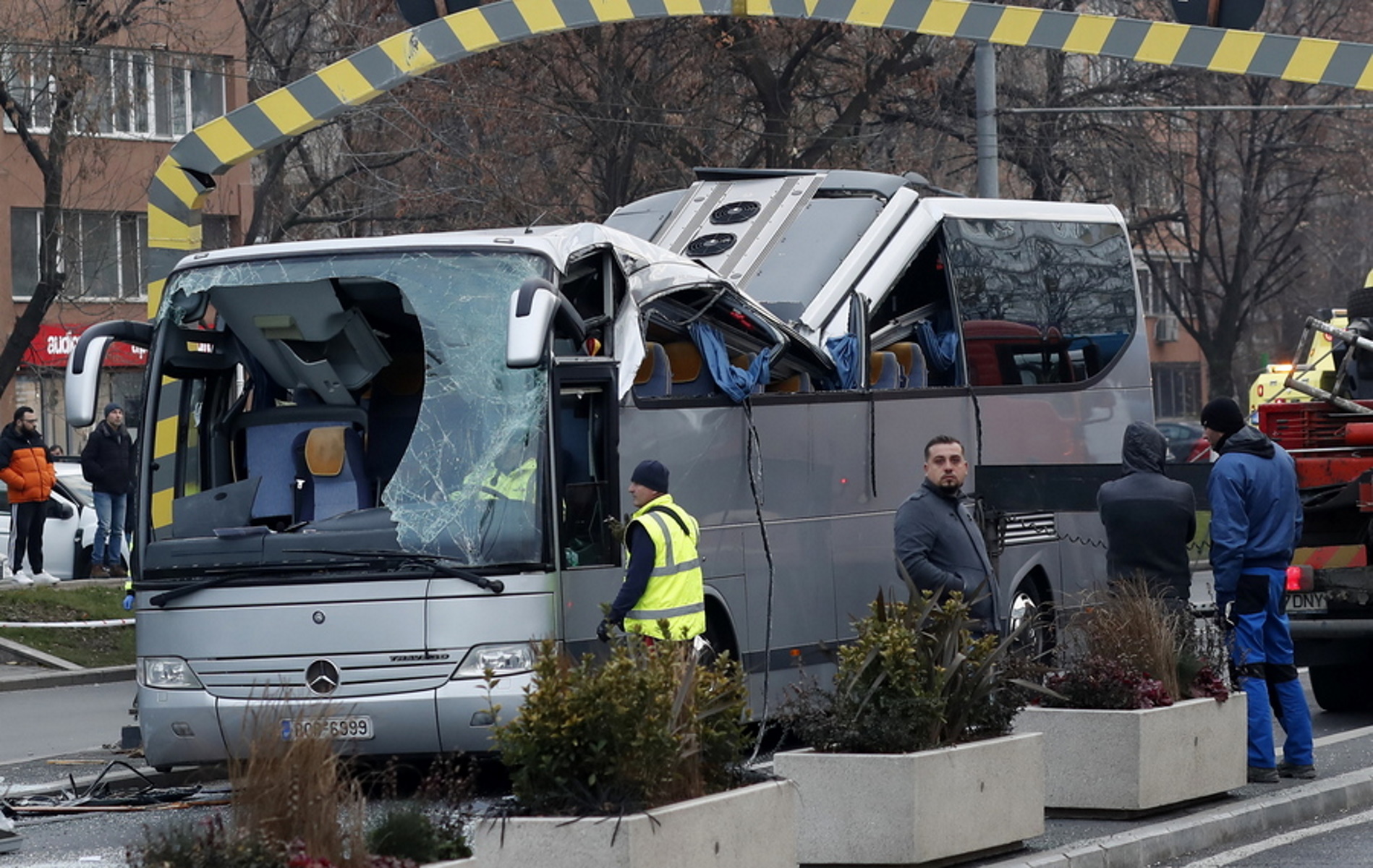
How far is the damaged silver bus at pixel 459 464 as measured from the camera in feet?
36.2

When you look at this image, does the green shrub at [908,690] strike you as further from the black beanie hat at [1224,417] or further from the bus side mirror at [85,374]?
the bus side mirror at [85,374]

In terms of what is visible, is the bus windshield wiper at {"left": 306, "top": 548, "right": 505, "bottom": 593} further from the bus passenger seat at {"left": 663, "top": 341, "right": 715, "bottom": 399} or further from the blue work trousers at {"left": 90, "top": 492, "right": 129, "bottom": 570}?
the blue work trousers at {"left": 90, "top": 492, "right": 129, "bottom": 570}

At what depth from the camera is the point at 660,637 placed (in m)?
7.98

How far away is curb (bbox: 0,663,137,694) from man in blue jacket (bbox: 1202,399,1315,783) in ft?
33.5

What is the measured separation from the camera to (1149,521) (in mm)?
11086

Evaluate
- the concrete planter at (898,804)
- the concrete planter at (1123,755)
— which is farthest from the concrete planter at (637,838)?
the concrete planter at (1123,755)


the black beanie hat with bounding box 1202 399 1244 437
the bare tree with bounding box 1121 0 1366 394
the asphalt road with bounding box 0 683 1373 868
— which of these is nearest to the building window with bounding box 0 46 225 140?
the asphalt road with bounding box 0 683 1373 868

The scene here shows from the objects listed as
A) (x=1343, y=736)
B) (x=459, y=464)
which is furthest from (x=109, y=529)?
(x=1343, y=736)

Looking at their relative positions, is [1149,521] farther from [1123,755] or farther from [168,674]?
[168,674]

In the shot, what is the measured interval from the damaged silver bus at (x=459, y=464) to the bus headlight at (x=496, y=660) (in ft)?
0.05

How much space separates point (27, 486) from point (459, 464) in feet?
42.1

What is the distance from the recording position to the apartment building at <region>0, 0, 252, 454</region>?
25.5 metres

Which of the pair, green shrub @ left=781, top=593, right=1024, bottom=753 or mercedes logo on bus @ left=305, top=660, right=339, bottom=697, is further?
mercedes logo on bus @ left=305, top=660, right=339, bottom=697

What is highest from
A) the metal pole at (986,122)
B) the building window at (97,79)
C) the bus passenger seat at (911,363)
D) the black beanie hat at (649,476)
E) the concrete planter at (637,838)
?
the building window at (97,79)
